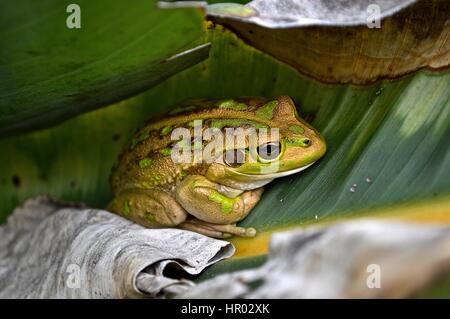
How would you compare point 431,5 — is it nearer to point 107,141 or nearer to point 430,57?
point 430,57

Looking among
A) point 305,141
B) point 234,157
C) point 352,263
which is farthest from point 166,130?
point 352,263

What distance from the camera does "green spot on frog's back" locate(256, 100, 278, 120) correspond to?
1826 millimetres

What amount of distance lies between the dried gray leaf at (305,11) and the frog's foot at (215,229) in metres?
0.64

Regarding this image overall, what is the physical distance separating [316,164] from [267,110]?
0.23 meters

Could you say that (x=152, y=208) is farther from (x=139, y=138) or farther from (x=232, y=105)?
(x=232, y=105)

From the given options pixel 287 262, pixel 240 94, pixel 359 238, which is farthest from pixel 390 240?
pixel 240 94

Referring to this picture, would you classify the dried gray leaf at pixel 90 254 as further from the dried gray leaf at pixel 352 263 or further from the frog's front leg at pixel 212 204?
the dried gray leaf at pixel 352 263

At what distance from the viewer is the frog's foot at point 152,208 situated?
1958 mm

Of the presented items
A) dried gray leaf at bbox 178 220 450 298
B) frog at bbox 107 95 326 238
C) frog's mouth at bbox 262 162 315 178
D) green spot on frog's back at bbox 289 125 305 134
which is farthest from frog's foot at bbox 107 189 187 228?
dried gray leaf at bbox 178 220 450 298

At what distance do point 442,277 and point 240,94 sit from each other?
1.02 m

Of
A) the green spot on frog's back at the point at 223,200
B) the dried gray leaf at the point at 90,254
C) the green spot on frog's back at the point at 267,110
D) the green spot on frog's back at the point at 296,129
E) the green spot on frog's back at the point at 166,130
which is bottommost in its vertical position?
the dried gray leaf at the point at 90,254

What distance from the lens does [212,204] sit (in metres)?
1.89

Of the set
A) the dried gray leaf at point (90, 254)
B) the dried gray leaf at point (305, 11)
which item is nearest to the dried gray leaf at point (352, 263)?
the dried gray leaf at point (90, 254)

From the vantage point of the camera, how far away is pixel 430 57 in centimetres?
160
